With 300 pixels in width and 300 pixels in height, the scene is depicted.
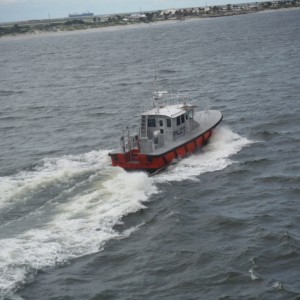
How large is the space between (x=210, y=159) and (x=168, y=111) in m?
3.70

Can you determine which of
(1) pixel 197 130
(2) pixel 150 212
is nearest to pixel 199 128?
(1) pixel 197 130

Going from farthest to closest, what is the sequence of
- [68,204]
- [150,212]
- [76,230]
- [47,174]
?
[47,174] < [68,204] < [150,212] < [76,230]

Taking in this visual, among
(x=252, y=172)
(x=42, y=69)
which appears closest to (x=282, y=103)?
(x=252, y=172)

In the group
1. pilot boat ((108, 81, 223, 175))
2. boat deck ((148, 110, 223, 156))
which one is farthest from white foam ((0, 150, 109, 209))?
boat deck ((148, 110, 223, 156))

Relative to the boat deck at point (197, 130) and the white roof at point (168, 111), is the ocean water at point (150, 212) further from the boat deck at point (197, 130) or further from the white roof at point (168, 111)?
the white roof at point (168, 111)

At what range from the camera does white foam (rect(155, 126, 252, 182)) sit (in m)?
28.6

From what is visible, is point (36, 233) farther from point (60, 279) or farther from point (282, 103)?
point (282, 103)

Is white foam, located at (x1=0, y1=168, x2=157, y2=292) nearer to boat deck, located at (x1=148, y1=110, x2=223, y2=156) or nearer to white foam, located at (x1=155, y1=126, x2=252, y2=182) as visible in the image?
white foam, located at (x1=155, y1=126, x2=252, y2=182)

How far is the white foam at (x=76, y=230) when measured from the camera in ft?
62.8

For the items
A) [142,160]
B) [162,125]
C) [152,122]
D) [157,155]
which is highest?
[152,122]

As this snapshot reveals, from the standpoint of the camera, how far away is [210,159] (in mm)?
31125

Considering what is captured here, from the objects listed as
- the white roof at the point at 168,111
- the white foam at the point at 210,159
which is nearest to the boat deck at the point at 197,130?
the white foam at the point at 210,159

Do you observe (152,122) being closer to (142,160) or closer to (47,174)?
(142,160)

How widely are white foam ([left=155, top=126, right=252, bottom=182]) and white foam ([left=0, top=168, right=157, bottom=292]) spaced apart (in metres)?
1.96
